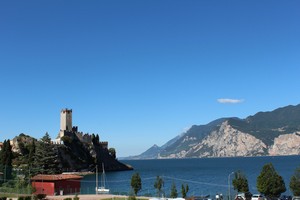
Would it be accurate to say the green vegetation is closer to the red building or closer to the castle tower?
the red building

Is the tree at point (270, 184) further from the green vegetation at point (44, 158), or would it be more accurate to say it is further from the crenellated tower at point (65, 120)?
the crenellated tower at point (65, 120)

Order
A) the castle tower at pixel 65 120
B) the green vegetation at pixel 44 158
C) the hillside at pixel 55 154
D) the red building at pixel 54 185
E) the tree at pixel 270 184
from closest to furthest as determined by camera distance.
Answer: the tree at pixel 270 184 → the red building at pixel 54 185 → the green vegetation at pixel 44 158 → the hillside at pixel 55 154 → the castle tower at pixel 65 120

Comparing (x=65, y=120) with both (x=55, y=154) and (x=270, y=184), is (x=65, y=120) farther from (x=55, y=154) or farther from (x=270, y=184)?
(x=270, y=184)

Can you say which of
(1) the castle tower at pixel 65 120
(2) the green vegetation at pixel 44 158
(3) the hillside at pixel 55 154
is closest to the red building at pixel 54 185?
(3) the hillside at pixel 55 154

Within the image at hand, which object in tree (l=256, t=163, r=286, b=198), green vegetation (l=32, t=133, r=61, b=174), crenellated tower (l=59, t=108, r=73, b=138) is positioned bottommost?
tree (l=256, t=163, r=286, b=198)

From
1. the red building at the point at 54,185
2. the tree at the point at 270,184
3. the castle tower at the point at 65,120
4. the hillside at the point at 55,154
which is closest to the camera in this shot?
the tree at the point at 270,184

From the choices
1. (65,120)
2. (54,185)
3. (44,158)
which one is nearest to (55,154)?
(44,158)

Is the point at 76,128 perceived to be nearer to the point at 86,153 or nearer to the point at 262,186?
the point at 86,153

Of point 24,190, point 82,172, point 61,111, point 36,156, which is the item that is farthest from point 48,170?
point 61,111

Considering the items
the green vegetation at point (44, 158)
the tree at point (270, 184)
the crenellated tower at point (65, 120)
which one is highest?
the crenellated tower at point (65, 120)

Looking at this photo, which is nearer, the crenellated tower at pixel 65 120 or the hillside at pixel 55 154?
the hillside at pixel 55 154

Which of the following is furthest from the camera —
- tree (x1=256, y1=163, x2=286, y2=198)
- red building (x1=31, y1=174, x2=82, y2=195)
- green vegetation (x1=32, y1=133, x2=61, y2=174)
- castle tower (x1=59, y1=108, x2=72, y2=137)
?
castle tower (x1=59, y1=108, x2=72, y2=137)

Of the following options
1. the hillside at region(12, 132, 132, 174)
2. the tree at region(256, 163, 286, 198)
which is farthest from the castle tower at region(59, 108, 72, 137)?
the tree at region(256, 163, 286, 198)

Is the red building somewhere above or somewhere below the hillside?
below
